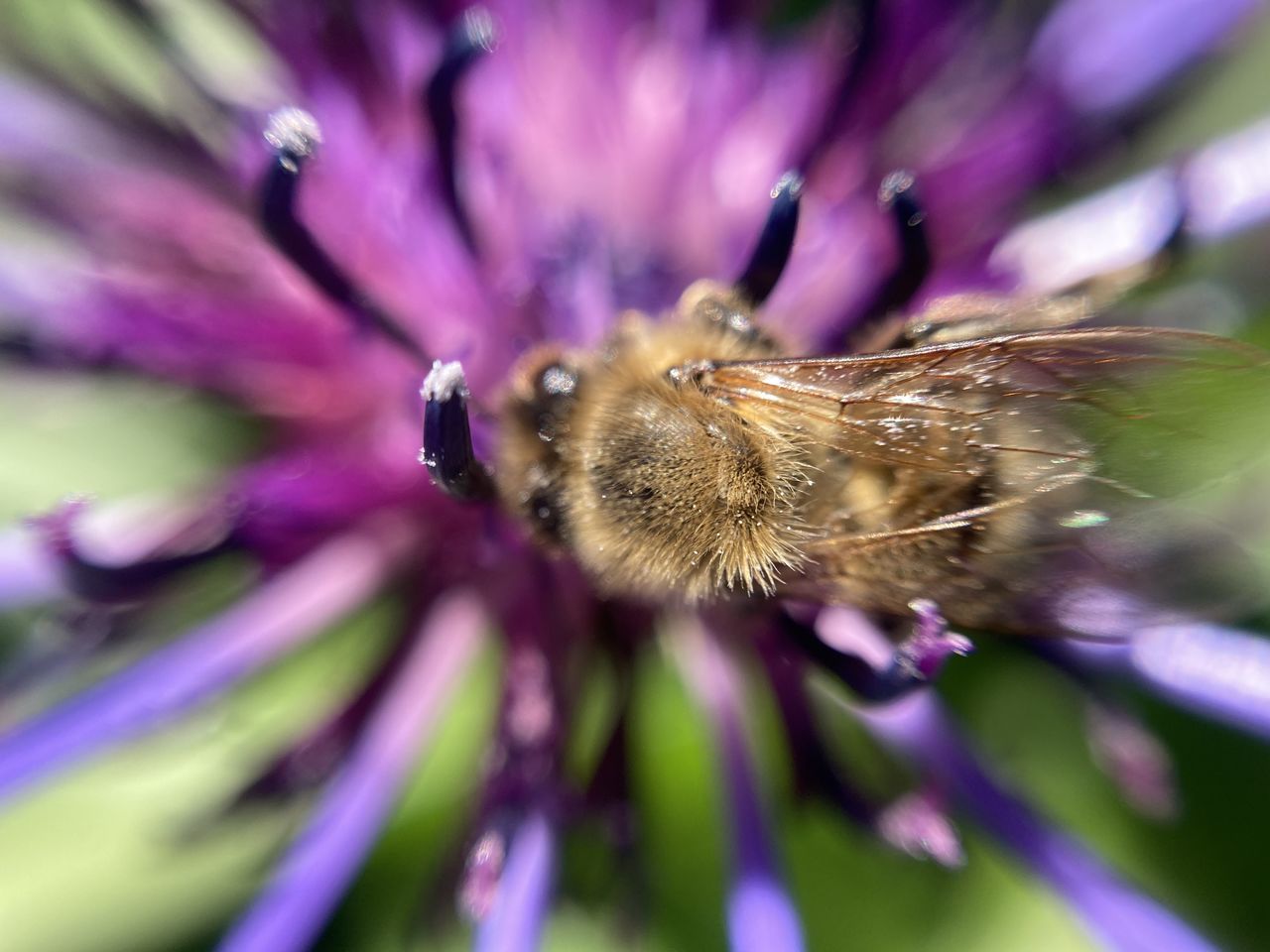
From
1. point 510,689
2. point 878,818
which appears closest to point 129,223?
point 510,689

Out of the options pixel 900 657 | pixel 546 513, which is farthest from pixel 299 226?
pixel 900 657

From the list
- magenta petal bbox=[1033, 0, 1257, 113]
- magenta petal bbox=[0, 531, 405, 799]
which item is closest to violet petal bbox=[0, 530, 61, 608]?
magenta petal bbox=[0, 531, 405, 799]

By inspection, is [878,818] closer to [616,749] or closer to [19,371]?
[616,749]

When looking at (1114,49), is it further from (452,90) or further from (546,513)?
(546,513)

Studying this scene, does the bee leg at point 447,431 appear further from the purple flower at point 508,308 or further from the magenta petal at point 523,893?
the magenta petal at point 523,893

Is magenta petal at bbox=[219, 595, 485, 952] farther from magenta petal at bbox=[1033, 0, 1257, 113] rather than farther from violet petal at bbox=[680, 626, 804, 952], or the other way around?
magenta petal at bbox=[1033, 0, 1257, 113]

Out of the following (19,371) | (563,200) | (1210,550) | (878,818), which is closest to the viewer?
(1210,550)
